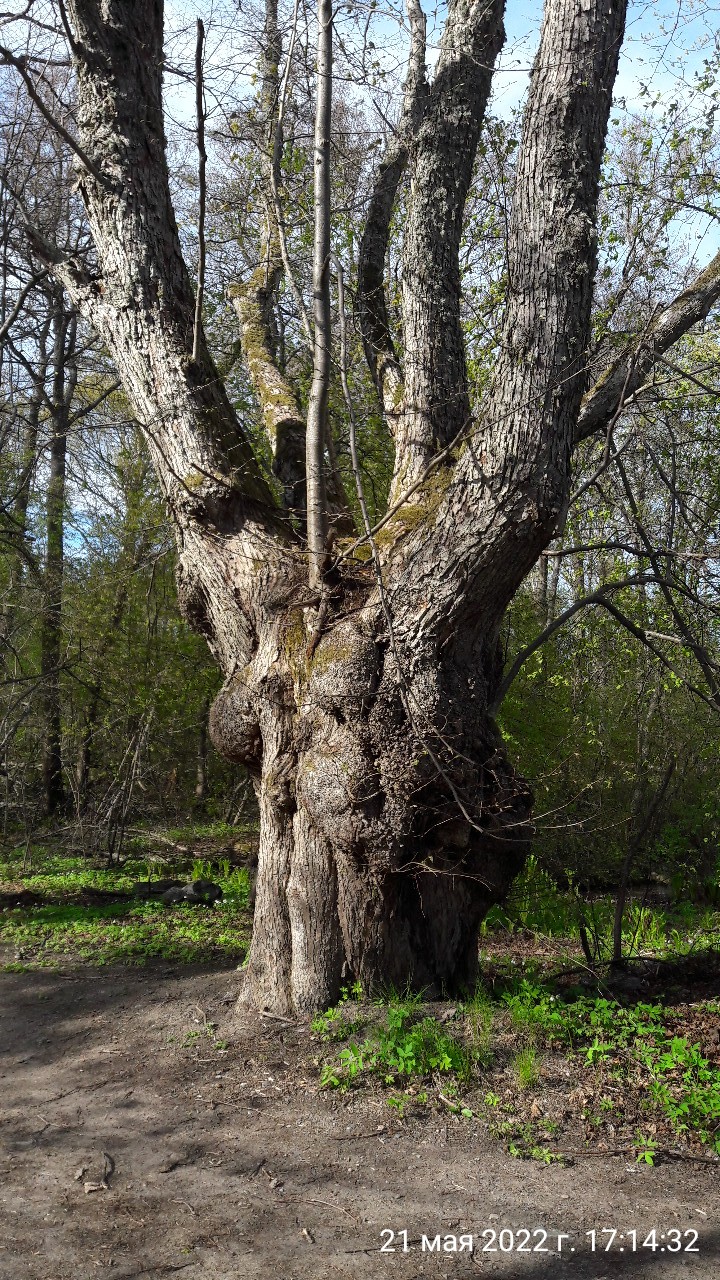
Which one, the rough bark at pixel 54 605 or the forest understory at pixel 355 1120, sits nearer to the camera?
the forest understory at pixel 355 1120

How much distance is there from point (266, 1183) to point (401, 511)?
2958 millimetres

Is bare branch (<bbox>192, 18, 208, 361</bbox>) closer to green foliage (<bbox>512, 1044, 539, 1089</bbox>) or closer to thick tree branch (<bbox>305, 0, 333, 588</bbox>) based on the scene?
thick tree branch (<bbox>305, 0, 333, 588</bbox>)

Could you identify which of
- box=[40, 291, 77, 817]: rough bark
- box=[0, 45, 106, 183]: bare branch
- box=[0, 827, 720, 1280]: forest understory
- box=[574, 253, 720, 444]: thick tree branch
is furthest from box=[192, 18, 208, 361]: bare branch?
box=[40, 291, 77, 817]: rough bark

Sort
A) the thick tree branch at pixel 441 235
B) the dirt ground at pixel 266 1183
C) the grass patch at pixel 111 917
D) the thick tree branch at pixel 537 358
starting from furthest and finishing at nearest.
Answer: the grass patch at pixel 111 917
the thick tree branch at pixel 441 235
the thick tree branch at pixel 537 358
the dirt ground at pixel 266 1183

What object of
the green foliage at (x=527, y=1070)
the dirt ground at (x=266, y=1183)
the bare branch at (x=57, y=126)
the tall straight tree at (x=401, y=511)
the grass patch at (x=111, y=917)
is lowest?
the dirt ground at (x=266, y=1183)

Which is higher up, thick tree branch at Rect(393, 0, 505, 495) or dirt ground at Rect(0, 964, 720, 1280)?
thick tree branch at Rect(393, 0, 505, 495)

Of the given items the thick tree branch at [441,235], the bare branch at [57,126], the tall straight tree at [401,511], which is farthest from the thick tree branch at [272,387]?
the bare branch at [57,126]

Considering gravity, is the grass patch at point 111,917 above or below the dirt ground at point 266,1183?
above

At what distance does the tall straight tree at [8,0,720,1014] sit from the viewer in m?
4.14

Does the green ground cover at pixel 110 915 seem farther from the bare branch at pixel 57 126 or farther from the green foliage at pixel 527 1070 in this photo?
the bare branch at pixel 57 126

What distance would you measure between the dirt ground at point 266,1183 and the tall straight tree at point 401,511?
64cm

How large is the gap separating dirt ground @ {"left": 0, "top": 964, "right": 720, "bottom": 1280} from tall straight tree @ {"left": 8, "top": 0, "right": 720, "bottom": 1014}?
64cm

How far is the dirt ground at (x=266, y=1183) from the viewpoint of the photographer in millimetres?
2850

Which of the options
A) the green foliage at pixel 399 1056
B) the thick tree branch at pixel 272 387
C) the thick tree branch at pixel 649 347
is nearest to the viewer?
the green foliage at pixel 399 1056
